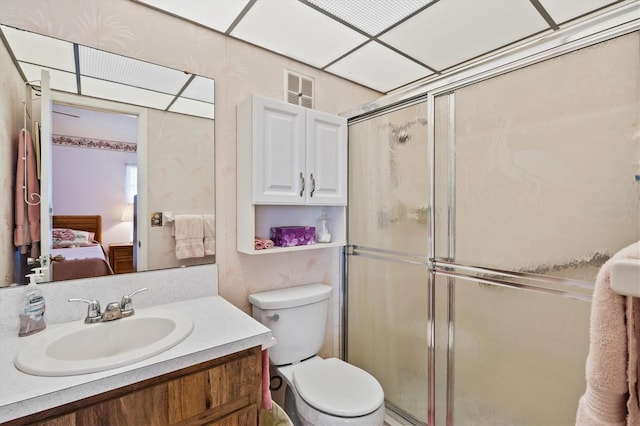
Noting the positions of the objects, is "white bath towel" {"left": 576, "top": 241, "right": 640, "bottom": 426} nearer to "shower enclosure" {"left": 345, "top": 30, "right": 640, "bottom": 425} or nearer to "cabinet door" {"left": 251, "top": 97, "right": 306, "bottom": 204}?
"shower enclosure" {"left": 345, "top": 30, "right": 640, "bottom": 425}

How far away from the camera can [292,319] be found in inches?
64.0

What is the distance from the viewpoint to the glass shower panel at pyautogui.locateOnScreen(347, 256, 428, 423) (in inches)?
63.1

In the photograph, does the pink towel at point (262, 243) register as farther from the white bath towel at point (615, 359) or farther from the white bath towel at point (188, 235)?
the white bath towel at point (615, 359)

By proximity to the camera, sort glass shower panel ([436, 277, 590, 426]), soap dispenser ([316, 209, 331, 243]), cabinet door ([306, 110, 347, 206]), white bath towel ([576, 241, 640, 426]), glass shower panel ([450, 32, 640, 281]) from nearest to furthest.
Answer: white bath towel ([576, 241, 640, 426]), glass shower panel ([450, 32, 640, 281]), glass shower panel ([436, 277, 590, 426]), cabinet door ([306, 110, 347, 206]), soap dispenser ([316, 209, 331, 243])

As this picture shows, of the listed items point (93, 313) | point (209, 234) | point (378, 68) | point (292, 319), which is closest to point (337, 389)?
point (292, 319)

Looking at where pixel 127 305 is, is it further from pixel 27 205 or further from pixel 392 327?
pixel 392 327

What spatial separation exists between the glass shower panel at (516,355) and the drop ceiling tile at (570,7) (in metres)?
1.28

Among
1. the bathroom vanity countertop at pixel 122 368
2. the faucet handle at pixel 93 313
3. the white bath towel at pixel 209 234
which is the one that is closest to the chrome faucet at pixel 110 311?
the faucet handle at pixel 93 313

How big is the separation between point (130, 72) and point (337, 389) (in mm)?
1727

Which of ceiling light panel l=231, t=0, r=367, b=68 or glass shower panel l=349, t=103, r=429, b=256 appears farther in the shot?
glass shower panel l=349, t=103, r=429, b=256

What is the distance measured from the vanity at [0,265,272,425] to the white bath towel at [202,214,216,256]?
27 cm

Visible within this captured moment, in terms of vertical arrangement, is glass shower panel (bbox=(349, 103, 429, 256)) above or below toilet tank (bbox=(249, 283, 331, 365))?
above

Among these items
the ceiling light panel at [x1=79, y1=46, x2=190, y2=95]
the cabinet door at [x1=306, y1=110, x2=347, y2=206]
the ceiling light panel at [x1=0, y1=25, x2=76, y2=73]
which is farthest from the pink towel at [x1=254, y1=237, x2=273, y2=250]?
the ceiling light panel at [x1=0, y1=25, x2=76, y2=73]

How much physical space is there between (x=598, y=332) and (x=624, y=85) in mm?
945
